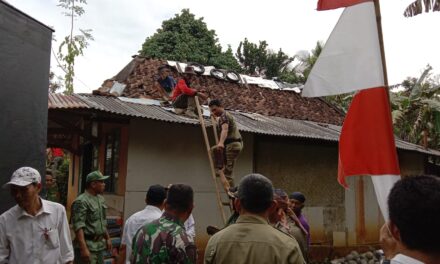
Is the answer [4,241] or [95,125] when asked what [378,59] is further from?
[95,125]

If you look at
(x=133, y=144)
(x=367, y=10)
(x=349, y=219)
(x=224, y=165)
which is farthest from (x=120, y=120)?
(x=349, y=219)

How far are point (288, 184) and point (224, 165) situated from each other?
371 cm

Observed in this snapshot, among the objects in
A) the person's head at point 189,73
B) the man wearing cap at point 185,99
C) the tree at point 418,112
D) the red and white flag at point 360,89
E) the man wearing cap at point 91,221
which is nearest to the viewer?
the red and white flag at point 360,89

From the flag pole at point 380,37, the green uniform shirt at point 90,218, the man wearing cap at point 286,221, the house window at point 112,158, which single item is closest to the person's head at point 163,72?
the house window at point 112,158

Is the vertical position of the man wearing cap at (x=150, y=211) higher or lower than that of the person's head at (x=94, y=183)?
lower

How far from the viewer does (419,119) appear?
14.7 meters

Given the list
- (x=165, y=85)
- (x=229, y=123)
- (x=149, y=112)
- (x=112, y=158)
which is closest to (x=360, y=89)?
(x=229, y=123)

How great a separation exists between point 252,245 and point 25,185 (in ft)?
5.50

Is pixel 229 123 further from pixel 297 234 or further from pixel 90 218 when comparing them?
pixel 297 234

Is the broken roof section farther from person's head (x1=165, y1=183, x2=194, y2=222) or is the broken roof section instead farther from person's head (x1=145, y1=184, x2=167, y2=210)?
person's head (x1=165, y1=183, x2=194, y2=222)

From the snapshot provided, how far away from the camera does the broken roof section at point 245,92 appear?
11336 mm

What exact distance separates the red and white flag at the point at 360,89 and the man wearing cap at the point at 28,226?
2178 millimetres

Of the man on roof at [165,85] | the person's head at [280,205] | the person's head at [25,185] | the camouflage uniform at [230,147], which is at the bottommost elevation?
the person's head at [280,205]

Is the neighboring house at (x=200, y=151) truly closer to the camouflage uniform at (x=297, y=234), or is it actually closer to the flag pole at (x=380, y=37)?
the camouflage uniform at (x=297, y=234)
